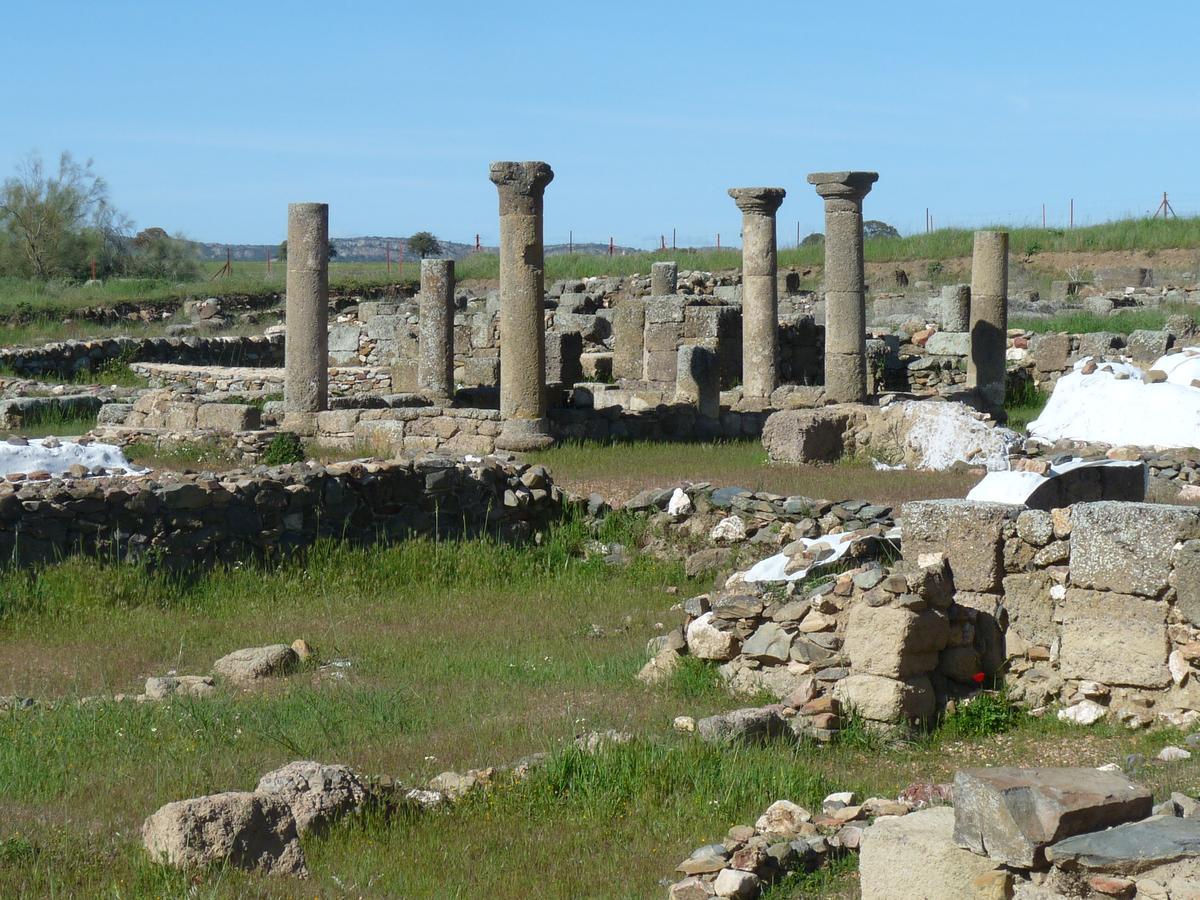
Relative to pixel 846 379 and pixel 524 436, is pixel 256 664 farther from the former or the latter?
pixel 846 379

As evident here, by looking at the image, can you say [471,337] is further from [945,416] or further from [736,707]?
[736,707]

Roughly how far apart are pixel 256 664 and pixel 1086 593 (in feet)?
15.9

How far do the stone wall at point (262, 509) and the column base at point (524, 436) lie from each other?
4.32 metres

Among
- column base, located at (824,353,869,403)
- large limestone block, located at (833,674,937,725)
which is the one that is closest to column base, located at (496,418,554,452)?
column base, located at (824,353,869,403)

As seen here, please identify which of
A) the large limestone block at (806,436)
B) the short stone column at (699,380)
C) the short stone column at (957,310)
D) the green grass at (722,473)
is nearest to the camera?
the green grass at (722,473)

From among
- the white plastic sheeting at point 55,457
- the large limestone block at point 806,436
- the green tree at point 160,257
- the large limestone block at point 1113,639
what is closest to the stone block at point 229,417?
the white plastic sheeting at point 55,457

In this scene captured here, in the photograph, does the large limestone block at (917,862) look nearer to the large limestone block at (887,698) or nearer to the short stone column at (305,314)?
the large limestone block at (887,698)

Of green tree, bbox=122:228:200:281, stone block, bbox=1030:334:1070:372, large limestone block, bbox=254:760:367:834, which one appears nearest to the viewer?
large limestone block, bbox=254:760:367:834

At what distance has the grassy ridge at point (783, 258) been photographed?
41344 millimetres

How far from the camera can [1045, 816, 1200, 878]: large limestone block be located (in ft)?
14.5

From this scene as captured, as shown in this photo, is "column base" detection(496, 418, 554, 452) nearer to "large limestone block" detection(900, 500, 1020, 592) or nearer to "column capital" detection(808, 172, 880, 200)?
"column capital" detection(808, 172, 880, 200)

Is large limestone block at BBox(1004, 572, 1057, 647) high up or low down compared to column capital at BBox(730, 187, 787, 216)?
down

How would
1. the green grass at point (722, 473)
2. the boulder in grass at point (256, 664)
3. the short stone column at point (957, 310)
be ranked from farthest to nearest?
the short stone column at point (957, 310)
the green grass at point (722, 473)
the boulder in grass at point (256, 664)

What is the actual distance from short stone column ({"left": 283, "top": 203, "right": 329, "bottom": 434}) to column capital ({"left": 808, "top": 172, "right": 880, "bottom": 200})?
275 inches
